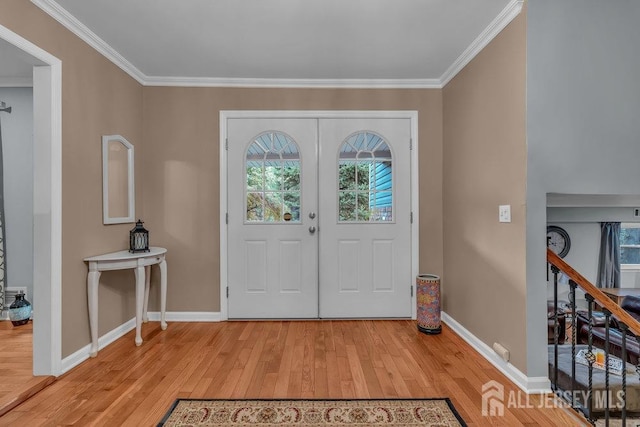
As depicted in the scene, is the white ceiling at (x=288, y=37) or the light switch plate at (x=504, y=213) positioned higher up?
the white ceiling at (x=288, y=37)

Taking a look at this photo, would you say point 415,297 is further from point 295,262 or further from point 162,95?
point 162,95

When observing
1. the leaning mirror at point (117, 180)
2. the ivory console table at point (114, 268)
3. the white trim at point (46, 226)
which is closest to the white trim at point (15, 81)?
the leaning mirror at point (117, 180)

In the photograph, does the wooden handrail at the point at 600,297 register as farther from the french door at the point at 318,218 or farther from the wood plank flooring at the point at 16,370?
the wood plank flooring at the point at 16,370

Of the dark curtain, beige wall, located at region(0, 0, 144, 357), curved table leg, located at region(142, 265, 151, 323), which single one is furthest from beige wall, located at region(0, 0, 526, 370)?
the dark curtain

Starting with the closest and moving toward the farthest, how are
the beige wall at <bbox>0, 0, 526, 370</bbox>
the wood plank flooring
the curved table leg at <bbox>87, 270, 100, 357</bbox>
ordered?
the wood plank flooring → the beige wall at <bbox>0, 0, 526, 370</bbox> → the curved table leg at <bbox>87, 270, 100, 357</bbox>

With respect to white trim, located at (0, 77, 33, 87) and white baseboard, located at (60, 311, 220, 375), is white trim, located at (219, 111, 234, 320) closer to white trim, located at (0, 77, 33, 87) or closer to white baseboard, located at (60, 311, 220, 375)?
white baseboard, located at (60, 311, 220, 375)

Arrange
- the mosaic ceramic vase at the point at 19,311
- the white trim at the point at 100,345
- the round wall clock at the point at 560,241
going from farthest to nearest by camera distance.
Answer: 1. the round wall clock at the point at 560,241
2. the mosaic ceramic vase at the point at 19,311
3. the white trim at the point at 100,345

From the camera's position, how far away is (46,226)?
2289 millimetres

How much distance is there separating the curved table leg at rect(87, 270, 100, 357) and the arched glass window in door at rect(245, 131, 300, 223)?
1.42m

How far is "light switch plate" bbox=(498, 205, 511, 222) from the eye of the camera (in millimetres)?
2297

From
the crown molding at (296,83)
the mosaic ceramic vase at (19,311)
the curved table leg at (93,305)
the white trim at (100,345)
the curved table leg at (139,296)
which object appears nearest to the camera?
the white trim at (100,345)

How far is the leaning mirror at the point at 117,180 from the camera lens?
2.87 meters

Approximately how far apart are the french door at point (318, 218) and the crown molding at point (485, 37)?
25.5 inches

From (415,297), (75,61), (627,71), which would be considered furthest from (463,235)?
(75,61)
